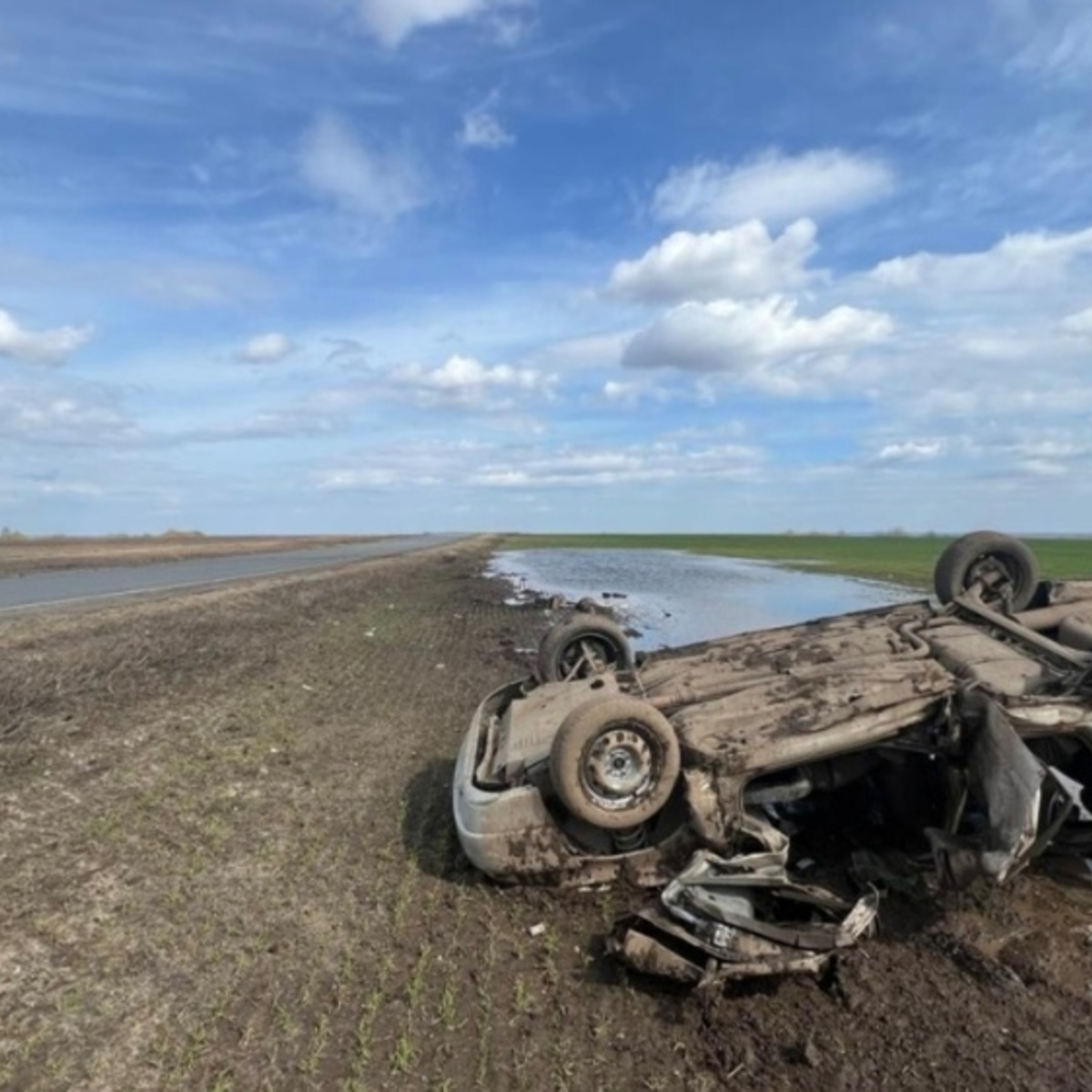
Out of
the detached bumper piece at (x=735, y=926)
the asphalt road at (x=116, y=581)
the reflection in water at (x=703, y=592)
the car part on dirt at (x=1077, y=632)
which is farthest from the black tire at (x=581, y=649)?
the asphalt road at (x=116, y=581)

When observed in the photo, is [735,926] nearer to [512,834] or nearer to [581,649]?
[512,834]

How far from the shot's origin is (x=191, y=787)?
7168 mm

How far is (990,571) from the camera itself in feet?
24.3

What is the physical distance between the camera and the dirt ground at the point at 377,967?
11.8 feet

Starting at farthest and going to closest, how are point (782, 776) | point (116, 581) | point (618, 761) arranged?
1. point (116, 581)
2. point (782, 776)
3. point (618, 761)

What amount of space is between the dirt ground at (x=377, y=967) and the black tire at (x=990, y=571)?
2549 millimetres

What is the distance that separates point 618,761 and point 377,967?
1572 millimetres

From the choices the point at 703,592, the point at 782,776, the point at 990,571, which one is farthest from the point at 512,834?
the point at 703,592

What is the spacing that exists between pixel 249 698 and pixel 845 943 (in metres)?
8.28

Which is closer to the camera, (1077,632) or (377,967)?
(377,967)

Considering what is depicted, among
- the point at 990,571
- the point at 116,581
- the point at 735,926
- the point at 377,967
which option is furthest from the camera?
the point at 116,581

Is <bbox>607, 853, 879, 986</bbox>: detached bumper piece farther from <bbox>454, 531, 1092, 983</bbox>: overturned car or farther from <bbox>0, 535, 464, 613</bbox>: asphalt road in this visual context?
<bbox>0, 535, 464, 613</bbox>: asphalt road

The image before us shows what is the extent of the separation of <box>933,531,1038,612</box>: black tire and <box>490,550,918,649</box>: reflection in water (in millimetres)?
6291

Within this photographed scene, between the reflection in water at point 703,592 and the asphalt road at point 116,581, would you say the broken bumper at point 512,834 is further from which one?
the asphalt road at point 116,581
